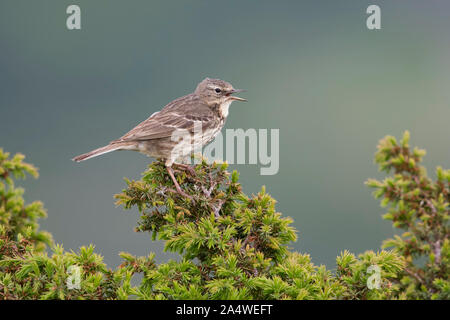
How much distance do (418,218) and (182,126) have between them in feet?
13.0

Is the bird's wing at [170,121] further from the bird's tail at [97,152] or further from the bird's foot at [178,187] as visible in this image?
the bird's foot at [178,187]

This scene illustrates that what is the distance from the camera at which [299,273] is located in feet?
15.0

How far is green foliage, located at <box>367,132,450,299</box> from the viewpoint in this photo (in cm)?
588

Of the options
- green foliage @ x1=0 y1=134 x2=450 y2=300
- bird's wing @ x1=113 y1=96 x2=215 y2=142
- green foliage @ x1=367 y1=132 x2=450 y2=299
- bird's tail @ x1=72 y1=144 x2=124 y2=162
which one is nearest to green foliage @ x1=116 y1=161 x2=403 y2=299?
green foliage @ x1=0 y1=134 x2=450 y2=300

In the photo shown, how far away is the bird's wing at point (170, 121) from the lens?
840cm

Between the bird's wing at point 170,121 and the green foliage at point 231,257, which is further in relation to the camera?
the bird's wing at point 170,121

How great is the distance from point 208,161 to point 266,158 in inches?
25.5

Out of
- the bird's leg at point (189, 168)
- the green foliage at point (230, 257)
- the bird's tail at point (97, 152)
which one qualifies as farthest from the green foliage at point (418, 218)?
the bird's tail at point (97, 152)

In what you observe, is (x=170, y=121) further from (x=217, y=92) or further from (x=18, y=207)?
(x=18, y=207)

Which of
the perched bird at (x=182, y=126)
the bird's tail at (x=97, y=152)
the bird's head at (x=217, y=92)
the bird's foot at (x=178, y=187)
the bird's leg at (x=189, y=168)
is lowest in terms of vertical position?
the bird's foot at (x=178, y=187)

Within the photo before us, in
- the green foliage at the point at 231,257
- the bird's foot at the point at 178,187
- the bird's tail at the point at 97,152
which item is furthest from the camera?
the bird's tail at the point at 97,152

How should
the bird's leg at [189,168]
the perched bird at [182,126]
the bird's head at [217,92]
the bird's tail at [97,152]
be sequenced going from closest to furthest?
the bird's leg at [189,168] → the bird's tail at [97,152] → the perched bird at [182,126] → the bird's head at [217,92]

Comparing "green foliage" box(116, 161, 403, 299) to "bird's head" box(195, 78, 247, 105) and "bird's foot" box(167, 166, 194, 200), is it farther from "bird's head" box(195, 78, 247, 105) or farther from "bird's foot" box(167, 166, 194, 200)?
"bird's head" box(195, 78, 247, 105)

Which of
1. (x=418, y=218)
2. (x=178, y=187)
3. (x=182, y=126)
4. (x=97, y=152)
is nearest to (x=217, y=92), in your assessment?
(x=182, y=126)
